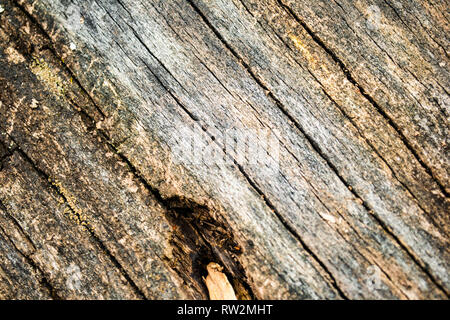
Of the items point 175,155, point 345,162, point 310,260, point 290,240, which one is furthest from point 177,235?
point 345,162
